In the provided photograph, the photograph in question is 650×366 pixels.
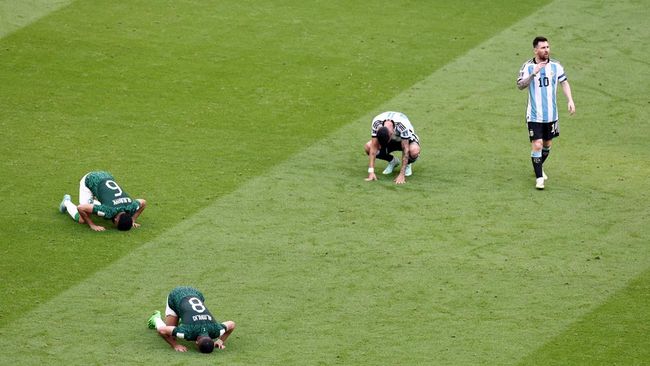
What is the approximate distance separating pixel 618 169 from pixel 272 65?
6.27 meters

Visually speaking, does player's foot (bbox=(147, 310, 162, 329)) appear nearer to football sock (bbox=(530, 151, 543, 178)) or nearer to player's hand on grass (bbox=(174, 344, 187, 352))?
player's hand on grass (bbox=(174, 344, 187, 352))

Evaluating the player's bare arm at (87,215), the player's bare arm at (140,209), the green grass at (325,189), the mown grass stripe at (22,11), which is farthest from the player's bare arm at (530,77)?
the mown grass stripe at (22,11)

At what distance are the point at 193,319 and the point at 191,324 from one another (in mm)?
57

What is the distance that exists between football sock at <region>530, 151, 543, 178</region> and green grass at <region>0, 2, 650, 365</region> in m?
0.24

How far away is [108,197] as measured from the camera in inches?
686

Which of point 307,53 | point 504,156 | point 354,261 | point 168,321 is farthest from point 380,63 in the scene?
point 168,321

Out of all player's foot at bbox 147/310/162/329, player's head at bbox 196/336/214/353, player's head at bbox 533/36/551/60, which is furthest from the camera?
player's head at bbox 533/36/551/60

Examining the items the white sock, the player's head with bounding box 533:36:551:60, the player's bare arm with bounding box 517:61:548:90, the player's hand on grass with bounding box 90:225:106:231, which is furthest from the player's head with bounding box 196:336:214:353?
the player's head with bounding box 533:36:551:60

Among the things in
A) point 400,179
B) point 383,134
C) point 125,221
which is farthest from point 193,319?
point 400,179

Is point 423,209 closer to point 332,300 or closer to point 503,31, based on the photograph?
point 332,300

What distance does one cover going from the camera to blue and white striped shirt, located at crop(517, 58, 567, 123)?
18.7 metres

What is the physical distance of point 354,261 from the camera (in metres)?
16.8

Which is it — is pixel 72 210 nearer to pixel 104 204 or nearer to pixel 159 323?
pixel 104 204

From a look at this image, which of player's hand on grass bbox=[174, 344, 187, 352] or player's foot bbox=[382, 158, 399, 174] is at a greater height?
player's hand on grass bbox=[174, 344, 187, 352]
